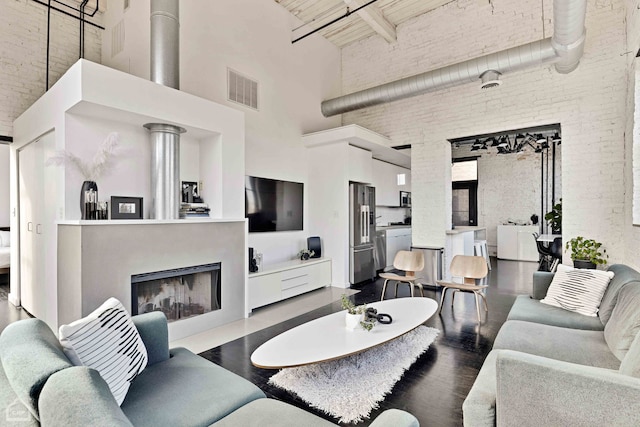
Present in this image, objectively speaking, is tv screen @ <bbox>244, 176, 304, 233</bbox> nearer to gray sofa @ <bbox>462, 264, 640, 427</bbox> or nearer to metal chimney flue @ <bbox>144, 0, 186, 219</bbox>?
metal chimney flue @ <bbox>144, 0, 186, 219</bbox>

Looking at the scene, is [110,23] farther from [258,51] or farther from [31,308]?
[31,308]

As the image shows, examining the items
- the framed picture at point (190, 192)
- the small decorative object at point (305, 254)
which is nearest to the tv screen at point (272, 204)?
the small decorative object at point (305, 254)

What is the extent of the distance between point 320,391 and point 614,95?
5567 mm

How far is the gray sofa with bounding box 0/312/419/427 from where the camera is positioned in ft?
3.13

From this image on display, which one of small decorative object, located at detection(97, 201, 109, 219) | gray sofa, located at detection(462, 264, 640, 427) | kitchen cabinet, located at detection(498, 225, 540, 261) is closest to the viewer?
gray sofa, located at detection(462, 264, 640, 427)

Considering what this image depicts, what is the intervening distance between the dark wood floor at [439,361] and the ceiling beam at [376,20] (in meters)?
4.94

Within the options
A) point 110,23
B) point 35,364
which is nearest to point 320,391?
point 35,364

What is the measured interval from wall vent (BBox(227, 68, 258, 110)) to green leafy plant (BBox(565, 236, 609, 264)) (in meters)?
5.35

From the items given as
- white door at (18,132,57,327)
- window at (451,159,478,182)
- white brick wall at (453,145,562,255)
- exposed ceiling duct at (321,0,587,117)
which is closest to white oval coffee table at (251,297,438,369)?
white door at (18,132,57,327)

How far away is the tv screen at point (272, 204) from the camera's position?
5.21m

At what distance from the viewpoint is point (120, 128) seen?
12.0 feet

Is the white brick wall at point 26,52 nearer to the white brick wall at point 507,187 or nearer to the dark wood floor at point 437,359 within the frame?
the dark wood floor at point 437,359

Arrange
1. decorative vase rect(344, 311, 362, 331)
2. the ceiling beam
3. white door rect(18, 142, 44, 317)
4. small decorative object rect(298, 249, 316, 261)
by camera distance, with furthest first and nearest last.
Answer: small decorative object rect(298, 249, 316, 261) < the ceiling beam < white door rect(18, 142, 44, 317) < decorative vase rect(344, 311, 362, 331)

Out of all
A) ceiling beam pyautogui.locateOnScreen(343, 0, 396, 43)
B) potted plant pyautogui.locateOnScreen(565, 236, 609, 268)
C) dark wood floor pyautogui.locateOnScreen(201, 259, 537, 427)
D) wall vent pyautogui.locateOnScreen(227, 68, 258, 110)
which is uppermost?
ceiling beam pyautogui.locateOnScreen(343, 0, 396, 43)
